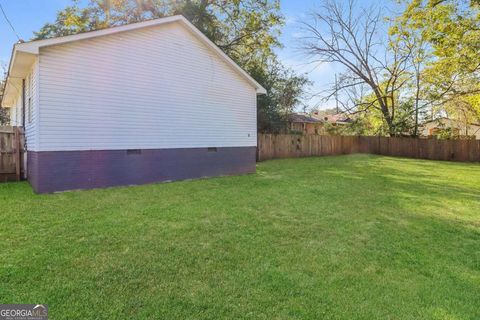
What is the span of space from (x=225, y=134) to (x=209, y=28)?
8896 mm

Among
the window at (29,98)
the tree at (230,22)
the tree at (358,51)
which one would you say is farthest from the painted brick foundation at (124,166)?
the tree at (358,51)

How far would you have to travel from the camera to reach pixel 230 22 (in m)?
19.3

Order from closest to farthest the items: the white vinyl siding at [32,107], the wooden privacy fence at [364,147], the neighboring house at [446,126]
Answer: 1. the white vinyl siding at [32,107]
2. the wooden privacy fence at [364,147]
3. the neighboring house at [446,126]

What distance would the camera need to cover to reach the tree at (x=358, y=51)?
23.9m

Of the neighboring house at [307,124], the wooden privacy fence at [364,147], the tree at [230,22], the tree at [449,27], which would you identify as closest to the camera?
the tree at [449,27]

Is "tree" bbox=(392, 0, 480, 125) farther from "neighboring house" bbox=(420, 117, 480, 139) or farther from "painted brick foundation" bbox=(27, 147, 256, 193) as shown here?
"painted brick foundation" bbox=(27, 147, 256, 193)

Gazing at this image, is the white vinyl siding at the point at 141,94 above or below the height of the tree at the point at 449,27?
below

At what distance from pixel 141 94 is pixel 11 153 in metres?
4.36

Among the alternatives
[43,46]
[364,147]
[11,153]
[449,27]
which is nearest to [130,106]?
[43,46]

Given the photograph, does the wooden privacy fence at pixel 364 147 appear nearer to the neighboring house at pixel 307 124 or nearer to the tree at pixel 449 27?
the tree at pixel 449 27

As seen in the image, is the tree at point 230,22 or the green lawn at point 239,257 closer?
the green lawn at point 239,257

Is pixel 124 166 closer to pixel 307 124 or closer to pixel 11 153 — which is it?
pixel 11 153

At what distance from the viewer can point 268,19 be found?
63.0 ft

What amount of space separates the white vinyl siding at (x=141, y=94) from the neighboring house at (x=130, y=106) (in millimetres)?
25
